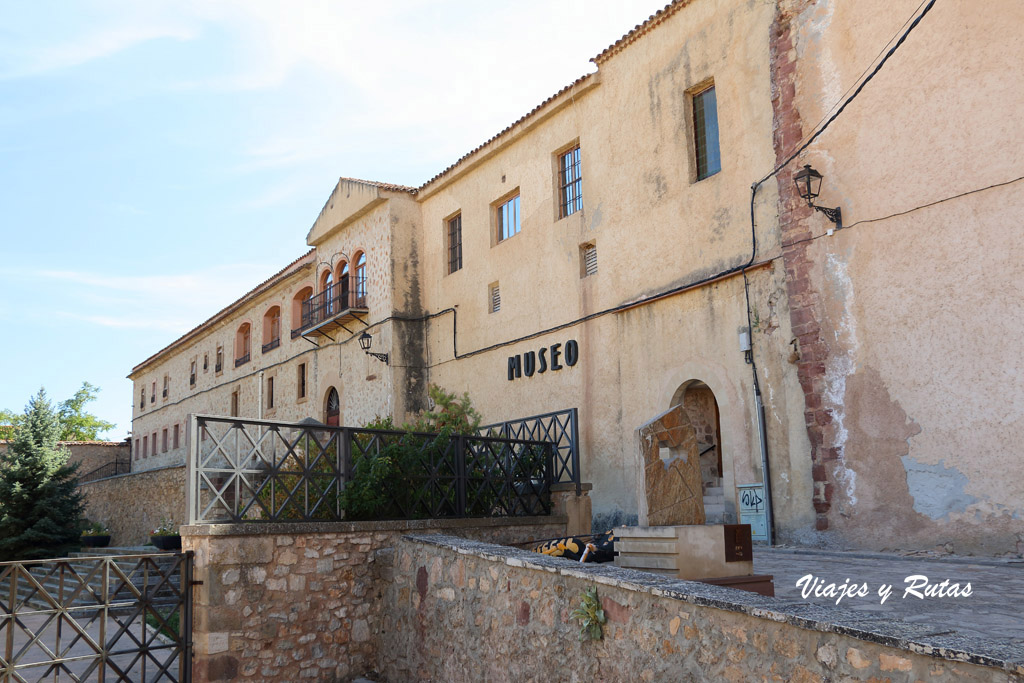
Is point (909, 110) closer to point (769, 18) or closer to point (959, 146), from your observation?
point (959, 146)

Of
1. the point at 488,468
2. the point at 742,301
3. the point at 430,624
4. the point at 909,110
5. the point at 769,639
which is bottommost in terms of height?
the point at 430,624

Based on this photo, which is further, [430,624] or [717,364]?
[717,364]

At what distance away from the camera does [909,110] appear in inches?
371

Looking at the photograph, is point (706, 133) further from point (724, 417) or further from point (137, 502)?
point (137, 502)

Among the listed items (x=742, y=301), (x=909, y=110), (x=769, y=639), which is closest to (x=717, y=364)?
A: (x=742, y=301)

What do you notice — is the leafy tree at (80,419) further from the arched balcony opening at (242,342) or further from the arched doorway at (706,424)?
the arched doorway at (706,424)

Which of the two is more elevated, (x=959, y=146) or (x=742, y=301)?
(x=959, y=146)

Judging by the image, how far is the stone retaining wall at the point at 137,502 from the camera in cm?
2112

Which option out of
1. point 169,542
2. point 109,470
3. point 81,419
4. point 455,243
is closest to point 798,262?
point 455,243

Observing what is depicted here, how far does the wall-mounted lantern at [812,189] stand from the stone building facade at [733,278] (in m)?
0.14

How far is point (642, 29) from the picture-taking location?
13070mm

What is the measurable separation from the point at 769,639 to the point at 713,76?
981 centimetres
